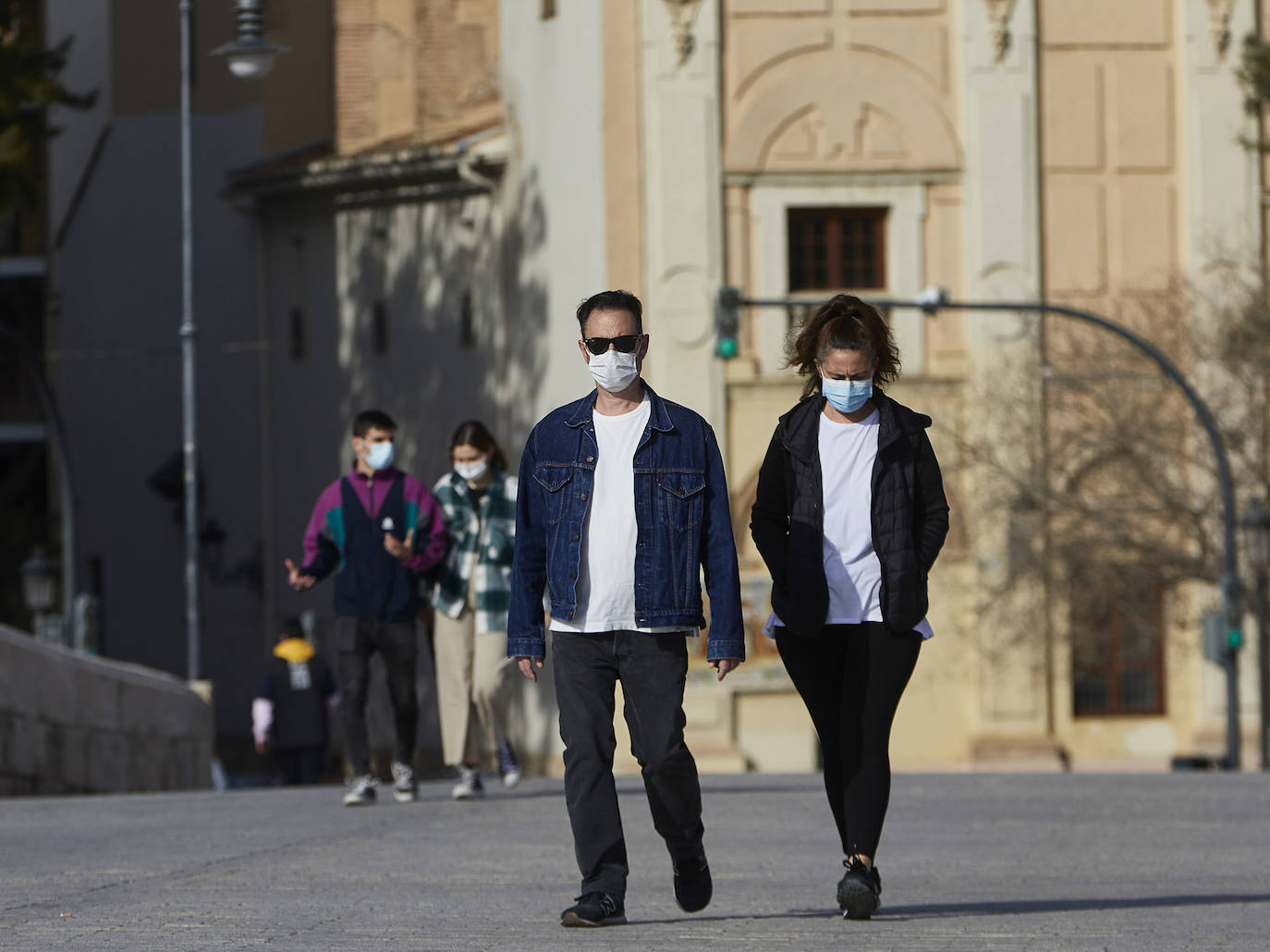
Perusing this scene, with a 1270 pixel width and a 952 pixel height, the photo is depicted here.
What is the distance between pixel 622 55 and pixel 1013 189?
17.0 ft

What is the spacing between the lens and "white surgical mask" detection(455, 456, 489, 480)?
45.2 ft

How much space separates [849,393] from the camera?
326 inches

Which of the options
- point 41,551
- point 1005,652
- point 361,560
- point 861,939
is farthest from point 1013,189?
point 861,939

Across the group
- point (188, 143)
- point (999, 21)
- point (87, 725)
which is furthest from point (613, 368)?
point (999, 21)

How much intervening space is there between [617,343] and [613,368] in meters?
0.08

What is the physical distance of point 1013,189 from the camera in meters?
33.0

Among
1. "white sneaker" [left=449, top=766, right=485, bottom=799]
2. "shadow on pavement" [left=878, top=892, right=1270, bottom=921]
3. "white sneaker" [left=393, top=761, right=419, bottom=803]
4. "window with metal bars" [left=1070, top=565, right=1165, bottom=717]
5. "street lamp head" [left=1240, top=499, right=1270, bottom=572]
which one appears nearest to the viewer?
"shadow on pavement" [left=878, top=892, right=1270, bottom=921]

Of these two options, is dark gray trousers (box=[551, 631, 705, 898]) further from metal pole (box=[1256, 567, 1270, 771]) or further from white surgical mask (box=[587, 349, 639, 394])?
metal pole (box=[1256, 567, 1270, 771])

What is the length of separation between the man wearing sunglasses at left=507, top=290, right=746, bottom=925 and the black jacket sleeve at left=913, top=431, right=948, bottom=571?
0.68m

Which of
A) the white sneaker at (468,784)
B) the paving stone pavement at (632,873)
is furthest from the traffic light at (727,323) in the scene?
the white sneaker at (468,784)

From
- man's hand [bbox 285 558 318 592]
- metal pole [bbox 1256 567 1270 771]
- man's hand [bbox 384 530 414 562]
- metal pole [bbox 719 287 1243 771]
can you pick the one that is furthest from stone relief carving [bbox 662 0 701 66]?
man's hand [bbox 285 558 318 592]

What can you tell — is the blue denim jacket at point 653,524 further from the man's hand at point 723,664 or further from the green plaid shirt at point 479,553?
the green plaid shirt at point 479,553

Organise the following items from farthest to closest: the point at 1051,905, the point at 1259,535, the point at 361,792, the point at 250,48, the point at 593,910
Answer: the point at 1259,535, the point at 250,48, the point at 361,792, the point at 1051,905, the point at 593,910

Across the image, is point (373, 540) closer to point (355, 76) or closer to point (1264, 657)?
point (1264, 657)
